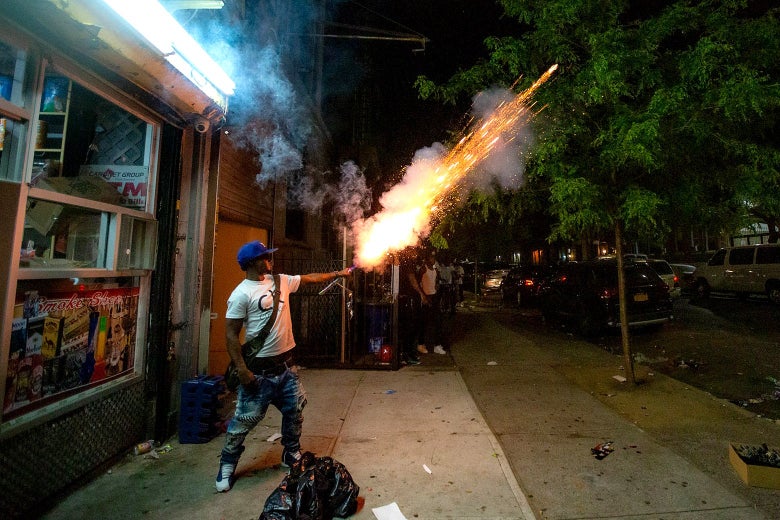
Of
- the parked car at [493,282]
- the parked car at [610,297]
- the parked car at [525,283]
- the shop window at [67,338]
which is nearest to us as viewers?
the shop window at [67,338]

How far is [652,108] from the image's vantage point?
4535mm

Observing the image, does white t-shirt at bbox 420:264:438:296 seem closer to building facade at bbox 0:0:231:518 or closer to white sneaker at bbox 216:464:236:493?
building facade at bbox 0:0:231:518

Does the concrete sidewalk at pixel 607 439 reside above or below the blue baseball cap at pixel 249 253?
below

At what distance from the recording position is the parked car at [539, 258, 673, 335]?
329 inches

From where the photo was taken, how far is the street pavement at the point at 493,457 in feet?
9.29

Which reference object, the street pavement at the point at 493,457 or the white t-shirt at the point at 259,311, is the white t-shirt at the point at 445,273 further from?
the white t-shirt at the point at 259,311

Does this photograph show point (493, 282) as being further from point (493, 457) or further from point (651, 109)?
point (493, 457)

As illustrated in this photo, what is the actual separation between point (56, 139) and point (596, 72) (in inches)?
223

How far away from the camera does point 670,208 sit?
5.46m

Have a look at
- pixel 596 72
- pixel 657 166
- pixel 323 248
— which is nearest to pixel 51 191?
pixel 596 72

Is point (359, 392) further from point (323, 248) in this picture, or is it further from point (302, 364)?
point (323, 248)

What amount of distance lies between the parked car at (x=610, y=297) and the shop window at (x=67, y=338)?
8675 millimetres

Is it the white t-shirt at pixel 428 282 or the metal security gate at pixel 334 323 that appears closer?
the metal security gate at pixel 334 323

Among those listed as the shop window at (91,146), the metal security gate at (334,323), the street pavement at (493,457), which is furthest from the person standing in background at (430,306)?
the shop window at (91,146)
